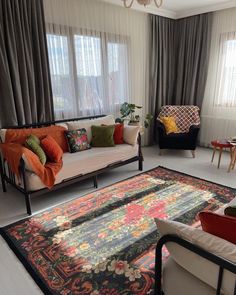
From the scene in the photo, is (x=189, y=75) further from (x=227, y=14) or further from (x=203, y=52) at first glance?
(x=227, y=14)

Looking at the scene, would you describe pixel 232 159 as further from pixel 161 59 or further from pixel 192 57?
pixel 161 59

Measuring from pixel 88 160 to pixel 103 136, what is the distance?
591 millimetres

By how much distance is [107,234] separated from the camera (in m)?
2.28

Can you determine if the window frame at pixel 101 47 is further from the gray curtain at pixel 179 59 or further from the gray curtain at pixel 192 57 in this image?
the gray curtain at pixel 192 57

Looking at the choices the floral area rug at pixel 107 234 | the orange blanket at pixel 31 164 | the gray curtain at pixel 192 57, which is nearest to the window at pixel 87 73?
the orange blanket at pixel 31 164

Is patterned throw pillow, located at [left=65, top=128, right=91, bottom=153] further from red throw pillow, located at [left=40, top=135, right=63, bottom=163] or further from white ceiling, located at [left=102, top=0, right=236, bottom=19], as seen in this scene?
white ceiling, located at [left=102, top=0, right=236, bottom=19]

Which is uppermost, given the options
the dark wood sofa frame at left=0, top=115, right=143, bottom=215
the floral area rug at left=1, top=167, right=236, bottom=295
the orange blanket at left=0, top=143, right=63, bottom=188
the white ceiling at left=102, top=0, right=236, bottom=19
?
the white ceiling at left=102, top=0, right=236, bottom=19

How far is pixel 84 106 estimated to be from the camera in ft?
13.4

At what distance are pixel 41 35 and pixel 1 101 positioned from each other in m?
1.06

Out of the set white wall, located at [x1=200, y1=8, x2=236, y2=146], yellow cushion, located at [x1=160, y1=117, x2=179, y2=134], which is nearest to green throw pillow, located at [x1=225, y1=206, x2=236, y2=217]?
yellow cushion, located at [x1=160, y1=117, x2=179, y2=134]

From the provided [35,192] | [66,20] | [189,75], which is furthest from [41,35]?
[189,75]

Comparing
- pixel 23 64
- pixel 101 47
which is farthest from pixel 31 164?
pixel 101 47

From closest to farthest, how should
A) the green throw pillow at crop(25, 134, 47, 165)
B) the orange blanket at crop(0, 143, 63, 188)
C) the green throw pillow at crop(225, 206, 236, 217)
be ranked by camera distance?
the green throw pillow at crop(225, 206, 236, 217), the orange blanket at crop(0, 143, 63, 188), the green throw pillow at crop(25, 134, 47, 165)

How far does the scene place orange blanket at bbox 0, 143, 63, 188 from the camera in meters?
2.58
